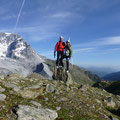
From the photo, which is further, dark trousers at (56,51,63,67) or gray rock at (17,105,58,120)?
dark trousers at (56,51,63,67)

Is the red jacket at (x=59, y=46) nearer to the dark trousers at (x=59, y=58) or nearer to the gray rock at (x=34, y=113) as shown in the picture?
the dark trousers at (x=59, y=58)

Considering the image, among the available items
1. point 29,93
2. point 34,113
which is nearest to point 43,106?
point 34,113

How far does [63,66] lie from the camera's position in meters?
23.1

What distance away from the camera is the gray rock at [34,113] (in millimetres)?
7481

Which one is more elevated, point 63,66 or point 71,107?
point 63,66

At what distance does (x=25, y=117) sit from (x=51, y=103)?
3.05 metres

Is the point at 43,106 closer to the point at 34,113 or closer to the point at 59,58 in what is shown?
the point at 34,113

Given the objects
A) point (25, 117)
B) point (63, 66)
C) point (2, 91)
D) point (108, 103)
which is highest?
point (63, 66)

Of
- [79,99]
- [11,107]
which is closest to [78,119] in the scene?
[79,99]

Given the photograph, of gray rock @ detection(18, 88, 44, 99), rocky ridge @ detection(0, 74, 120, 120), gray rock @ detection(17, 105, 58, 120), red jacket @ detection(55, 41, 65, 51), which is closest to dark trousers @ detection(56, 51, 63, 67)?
red jacket @ detection(55, 41, 65, 51)

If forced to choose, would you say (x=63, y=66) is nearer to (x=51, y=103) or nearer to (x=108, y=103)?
(x=108, y=103)

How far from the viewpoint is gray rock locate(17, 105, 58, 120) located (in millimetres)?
7481

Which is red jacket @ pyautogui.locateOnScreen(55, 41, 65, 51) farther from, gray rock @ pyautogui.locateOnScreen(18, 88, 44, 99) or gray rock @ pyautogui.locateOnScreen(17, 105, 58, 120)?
Result: gray rock @ pyautogui.locateOnScreen(17, 105, 58, 120)

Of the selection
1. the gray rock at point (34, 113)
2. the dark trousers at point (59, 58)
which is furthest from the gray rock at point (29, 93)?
the dark trousers at point (59, 58)
